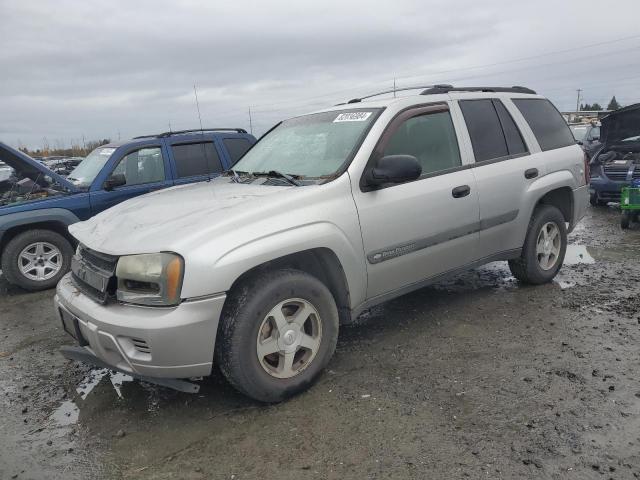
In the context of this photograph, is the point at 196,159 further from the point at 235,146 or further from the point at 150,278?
the point at 150,278

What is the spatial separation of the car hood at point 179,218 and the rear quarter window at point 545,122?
274 centimetres

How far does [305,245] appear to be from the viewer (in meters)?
3.09

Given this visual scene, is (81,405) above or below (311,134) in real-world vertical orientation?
below

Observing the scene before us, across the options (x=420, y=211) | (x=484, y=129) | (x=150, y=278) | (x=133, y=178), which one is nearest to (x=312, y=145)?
(x=420, y=211)

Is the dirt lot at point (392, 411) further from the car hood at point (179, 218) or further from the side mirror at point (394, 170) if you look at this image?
the side mirror at point (394, 170)

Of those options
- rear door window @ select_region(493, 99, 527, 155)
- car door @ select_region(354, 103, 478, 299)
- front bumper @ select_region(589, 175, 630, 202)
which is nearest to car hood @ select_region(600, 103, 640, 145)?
front bumper @ select_region(589, 175, 630, 202)

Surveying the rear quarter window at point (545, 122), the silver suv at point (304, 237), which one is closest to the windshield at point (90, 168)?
the silver suv at point (304, 237)

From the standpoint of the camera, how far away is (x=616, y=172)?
9445mm

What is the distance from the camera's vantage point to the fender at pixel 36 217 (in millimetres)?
6012

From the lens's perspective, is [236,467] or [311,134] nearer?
[236,467]

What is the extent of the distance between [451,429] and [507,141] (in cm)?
280

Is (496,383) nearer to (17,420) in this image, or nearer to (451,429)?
(451,429)

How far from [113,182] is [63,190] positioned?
61 cm

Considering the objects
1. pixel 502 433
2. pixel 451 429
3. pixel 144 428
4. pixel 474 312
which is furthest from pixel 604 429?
pixel 144 428
